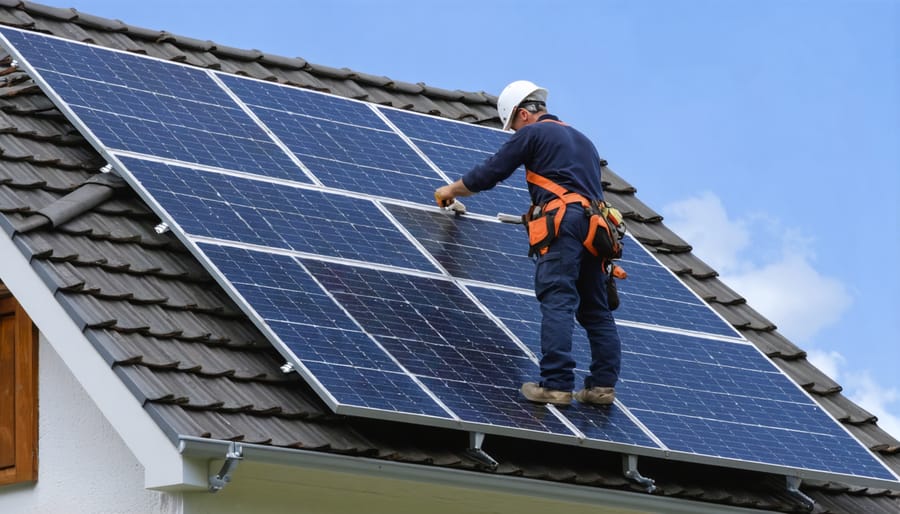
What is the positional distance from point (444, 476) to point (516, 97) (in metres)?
2.66

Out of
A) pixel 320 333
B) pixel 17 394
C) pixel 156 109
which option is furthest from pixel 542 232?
pixel 17 394

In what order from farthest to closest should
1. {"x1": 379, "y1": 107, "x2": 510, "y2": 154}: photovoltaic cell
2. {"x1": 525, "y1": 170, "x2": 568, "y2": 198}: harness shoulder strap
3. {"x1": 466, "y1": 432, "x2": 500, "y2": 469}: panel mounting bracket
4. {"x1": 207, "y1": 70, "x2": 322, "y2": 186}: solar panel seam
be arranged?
{"x1": 379, "y1": 107, "x2": 510, "y2": 154}: photovoltaic cell, {"x1": 207, "y1": 70, "x2": 322, "y2": 186}: solar panel seam, {"x1": 525, "y1": 170, "x2": 568, "y2": 198}: harness shoulder strap, {"x1": 466, "y1": 432, "x2": 500, "y2": 469}: panel mounting bracket

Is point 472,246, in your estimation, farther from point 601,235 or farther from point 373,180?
point 601,235

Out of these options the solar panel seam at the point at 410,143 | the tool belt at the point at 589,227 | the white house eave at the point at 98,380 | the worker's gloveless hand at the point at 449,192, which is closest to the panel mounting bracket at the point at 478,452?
the tool belt at the point at 589,227

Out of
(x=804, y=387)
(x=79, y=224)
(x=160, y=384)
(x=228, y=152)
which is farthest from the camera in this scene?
(x=804, y=387)

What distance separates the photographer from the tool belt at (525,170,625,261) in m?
9.80

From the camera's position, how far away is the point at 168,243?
1012cm

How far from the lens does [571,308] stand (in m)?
9.68

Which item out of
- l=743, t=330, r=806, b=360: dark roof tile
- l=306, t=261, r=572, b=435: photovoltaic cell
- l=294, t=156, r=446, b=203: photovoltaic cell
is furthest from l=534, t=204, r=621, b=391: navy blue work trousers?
l=743, t=330, r=806, b=360: dark roof tile

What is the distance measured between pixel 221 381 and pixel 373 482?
986 millimetres

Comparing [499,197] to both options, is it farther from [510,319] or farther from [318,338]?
[318,338]

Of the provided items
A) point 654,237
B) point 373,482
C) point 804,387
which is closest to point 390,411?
point 373,482

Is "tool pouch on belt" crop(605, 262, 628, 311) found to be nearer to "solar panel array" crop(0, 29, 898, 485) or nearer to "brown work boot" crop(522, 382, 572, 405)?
"solar panel array" crop(0, 29, 898, 485)

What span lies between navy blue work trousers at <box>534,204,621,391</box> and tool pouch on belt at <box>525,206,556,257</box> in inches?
1.5
